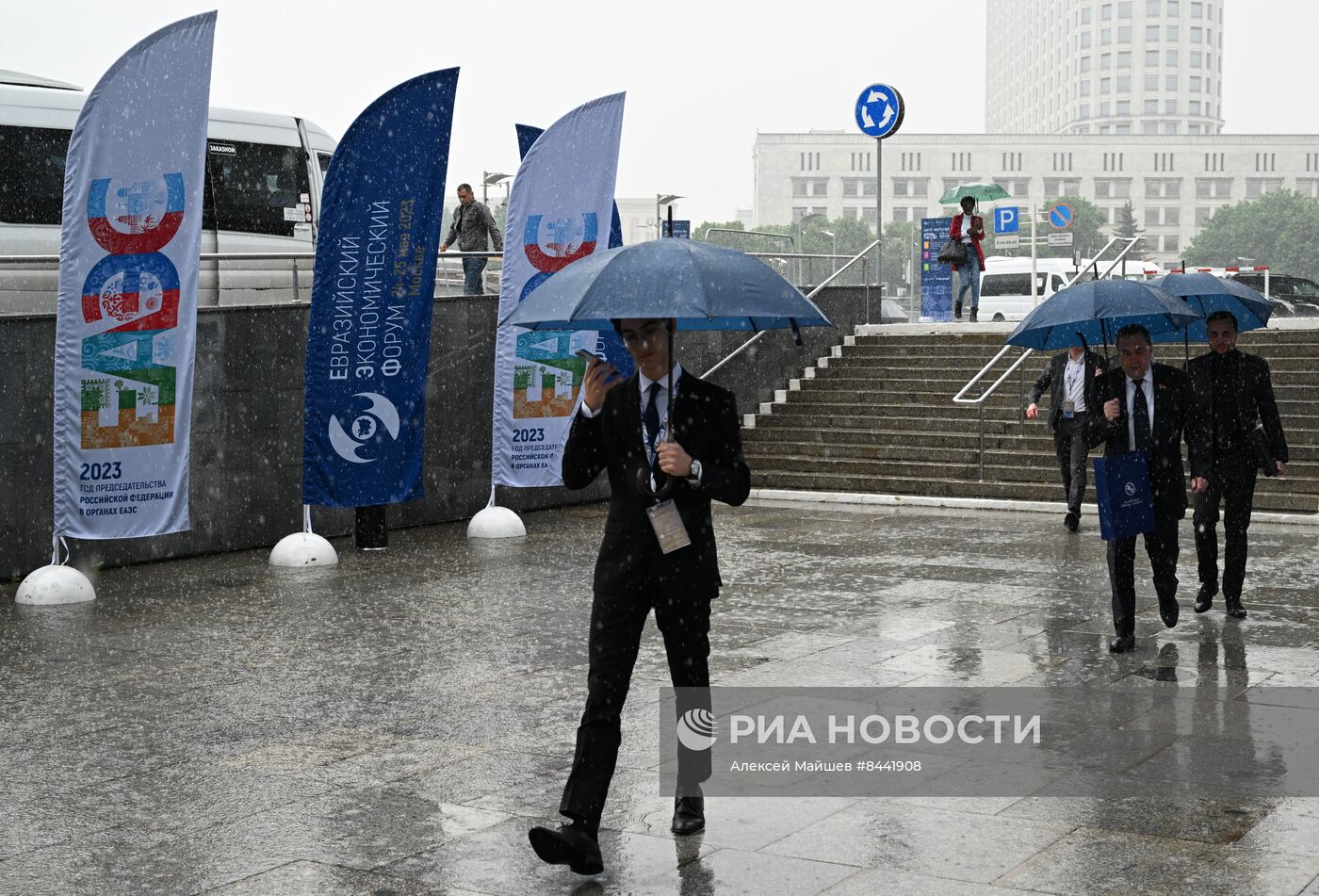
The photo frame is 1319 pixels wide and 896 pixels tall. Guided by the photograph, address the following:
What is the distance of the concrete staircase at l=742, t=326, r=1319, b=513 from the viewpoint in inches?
650

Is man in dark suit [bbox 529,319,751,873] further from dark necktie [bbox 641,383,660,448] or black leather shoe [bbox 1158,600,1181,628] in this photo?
black leather shoe [bbox 1158,600,1181,628]

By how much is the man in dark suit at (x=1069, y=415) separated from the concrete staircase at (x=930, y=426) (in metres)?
1.64

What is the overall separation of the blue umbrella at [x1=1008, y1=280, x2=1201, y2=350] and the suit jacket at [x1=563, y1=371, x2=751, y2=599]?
397cm

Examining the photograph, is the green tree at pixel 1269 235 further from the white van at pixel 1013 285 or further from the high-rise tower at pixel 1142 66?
the white van at pixel 1013 285

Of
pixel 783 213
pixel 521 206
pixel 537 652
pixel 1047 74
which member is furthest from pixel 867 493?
pixel 1047 74

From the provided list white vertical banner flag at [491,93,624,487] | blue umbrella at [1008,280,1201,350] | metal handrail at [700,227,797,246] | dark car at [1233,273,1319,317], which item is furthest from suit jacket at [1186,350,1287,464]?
dark car at [1233,273,1319,317]

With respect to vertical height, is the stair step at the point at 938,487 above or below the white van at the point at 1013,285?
below

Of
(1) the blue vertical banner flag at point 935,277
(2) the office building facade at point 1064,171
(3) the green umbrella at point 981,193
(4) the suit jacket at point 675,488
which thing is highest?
(2) the office building facade at point 1064,171

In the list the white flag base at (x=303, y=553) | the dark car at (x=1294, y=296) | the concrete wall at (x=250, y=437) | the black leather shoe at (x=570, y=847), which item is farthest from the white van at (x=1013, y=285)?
the black leather shoe at (x=570, y=847)

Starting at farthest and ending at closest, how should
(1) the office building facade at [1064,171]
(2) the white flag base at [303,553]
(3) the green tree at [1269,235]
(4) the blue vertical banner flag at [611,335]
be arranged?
(1) the office building facade at [1064,171], (3) the green tree at [1269,235], (4) the blue vertical banner flag at [611,335], (2) the white flag base at [303,553]

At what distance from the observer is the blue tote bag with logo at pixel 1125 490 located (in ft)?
26.4

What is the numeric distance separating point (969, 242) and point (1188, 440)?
47.9 feet

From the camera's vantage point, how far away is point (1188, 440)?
863 cm

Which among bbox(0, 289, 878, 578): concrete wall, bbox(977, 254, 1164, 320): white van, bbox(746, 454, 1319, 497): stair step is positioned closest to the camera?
bbox(0, 289, 878, 578): concrete wall
